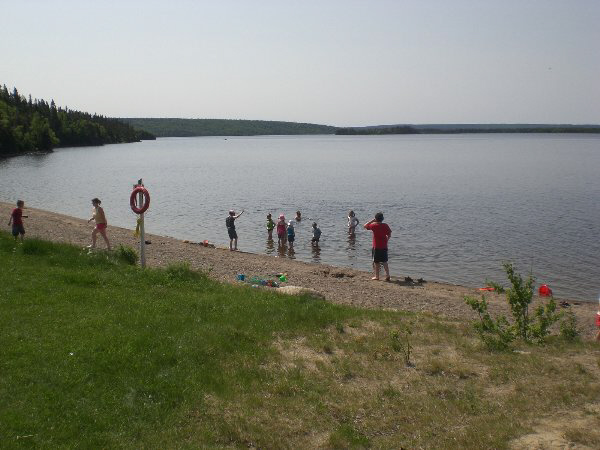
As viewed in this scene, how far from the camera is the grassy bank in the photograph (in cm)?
588

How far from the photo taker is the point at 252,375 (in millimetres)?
7359

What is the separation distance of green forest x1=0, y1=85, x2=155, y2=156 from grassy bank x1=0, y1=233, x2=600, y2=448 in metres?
84.1

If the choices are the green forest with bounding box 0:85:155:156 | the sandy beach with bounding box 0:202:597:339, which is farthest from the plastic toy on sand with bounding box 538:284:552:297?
the green forest with bounding box 0:85:155:156

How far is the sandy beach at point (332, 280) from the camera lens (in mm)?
13531

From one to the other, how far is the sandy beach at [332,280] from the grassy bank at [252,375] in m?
3.09

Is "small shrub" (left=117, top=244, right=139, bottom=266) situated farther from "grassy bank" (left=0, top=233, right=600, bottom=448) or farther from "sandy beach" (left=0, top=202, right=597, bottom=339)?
"grassy bank" (left=0, top=233, right=600, bottom=448)

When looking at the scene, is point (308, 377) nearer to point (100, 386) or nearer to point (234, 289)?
point (100, 386)

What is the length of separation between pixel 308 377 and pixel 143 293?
414 centimetres

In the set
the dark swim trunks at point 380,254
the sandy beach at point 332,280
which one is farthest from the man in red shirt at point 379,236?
the sandy beach at point 332,280

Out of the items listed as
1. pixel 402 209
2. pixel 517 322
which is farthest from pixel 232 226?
pixel 402 209

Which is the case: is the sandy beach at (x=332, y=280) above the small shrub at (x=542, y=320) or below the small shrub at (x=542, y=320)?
below

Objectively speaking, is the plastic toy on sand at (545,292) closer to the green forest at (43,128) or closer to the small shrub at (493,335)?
the small shrub at (493,335)

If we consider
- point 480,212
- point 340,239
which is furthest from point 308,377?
point 480,212

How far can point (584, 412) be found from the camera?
20.4 feet
